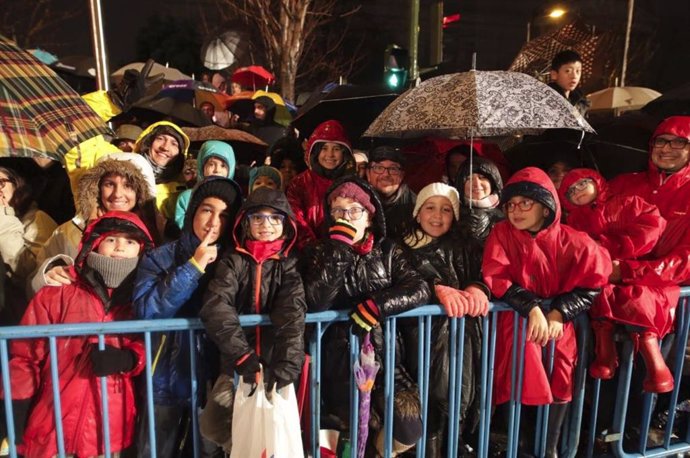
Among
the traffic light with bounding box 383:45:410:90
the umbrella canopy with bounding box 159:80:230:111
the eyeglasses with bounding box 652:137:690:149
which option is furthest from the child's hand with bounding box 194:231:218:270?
the umbrella canopy with bounding box 159:80:230:111

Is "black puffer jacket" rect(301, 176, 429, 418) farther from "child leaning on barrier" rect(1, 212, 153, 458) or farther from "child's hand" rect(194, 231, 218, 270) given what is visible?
"child leaning on barrier" rect(1, 212, 153, 458)

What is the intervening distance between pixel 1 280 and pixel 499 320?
3.30 m

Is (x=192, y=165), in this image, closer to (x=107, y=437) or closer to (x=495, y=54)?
(x=107, y=437)

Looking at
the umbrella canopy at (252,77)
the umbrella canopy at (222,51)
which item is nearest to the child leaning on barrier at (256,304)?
the umbrella canopy at (252,77)

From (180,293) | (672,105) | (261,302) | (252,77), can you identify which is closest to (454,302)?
(261,302)

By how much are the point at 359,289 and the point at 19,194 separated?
9.20ft

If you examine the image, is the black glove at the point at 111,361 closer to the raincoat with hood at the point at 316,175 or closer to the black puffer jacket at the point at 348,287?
the black puffer jacket at the point at 348,287

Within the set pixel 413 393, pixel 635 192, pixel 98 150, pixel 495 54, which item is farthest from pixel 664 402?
pixel 495 54

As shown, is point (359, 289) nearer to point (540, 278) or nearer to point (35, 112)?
point (540, 278)

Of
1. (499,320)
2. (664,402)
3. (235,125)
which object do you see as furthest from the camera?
(235,125)

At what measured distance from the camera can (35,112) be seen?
264cm

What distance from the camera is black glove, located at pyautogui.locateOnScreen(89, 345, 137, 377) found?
8.46 feet

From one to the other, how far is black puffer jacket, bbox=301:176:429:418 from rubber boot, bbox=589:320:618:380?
4.21ft

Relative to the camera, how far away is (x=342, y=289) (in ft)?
10.0
